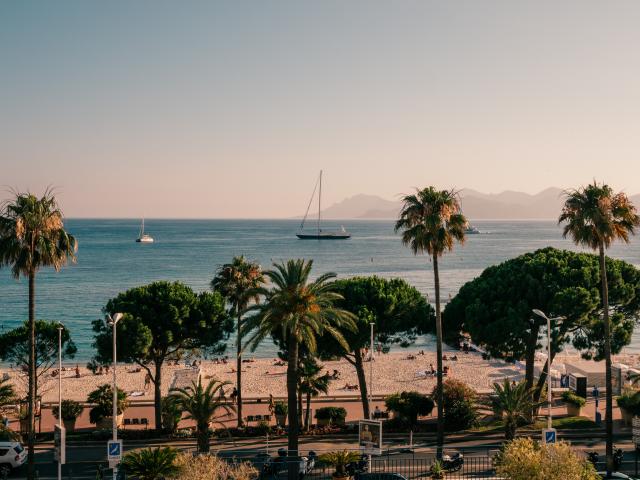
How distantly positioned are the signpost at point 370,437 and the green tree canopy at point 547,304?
1548 cm

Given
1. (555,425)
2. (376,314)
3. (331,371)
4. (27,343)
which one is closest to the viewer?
(555,425)

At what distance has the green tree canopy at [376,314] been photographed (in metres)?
42.7

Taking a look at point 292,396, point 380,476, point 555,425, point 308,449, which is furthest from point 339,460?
point 555,425

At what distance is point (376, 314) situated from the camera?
43.8 m

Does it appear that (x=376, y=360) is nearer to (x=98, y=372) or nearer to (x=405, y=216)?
(x=98, y=372)

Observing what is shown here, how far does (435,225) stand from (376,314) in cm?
1100

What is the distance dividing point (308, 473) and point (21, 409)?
24.0 m

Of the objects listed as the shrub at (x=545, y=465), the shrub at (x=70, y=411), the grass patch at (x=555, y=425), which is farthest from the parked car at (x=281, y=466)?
the shrub at (x=70, y=411)

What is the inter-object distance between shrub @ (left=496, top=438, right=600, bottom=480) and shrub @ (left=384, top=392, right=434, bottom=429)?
18156 mm

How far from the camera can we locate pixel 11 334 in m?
45.5

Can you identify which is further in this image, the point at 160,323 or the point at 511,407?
the point at 160,323

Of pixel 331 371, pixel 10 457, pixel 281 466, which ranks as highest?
pixel 10 457

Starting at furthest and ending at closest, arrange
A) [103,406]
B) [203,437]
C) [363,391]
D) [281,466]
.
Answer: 1. [103,406]
2. [363,391]
3. [203,437]
4. [281,466]

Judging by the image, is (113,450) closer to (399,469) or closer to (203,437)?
(203,437)
